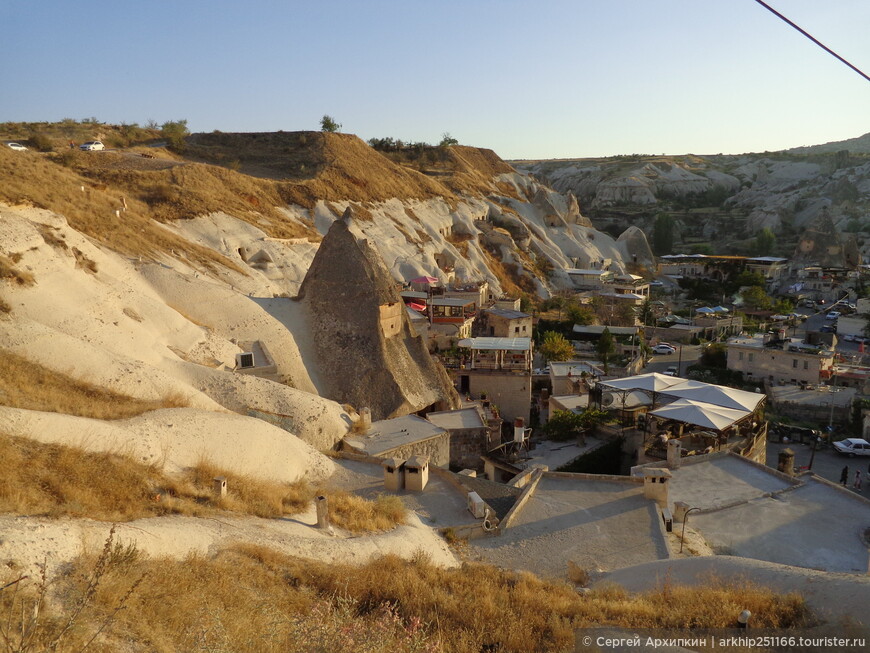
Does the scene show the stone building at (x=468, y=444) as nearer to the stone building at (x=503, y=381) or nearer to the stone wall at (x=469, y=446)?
the stone wall at (x=469, y=446)

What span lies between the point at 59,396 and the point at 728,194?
98.8 m

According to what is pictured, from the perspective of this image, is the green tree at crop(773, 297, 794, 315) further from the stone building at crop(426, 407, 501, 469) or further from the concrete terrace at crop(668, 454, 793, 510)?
the stone building at crop(426, 407, 501, 469)

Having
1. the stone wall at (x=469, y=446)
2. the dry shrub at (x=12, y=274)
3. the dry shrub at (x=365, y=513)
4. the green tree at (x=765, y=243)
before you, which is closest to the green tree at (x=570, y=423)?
the stone wall at (x=469, y=446)

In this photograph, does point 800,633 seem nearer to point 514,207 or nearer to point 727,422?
point 727,422

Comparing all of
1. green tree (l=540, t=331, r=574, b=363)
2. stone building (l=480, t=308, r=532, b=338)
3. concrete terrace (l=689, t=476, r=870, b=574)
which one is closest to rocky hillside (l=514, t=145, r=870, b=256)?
green tree (l=540, t=331, r=574, b=363)

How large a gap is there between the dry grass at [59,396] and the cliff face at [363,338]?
18.2ft

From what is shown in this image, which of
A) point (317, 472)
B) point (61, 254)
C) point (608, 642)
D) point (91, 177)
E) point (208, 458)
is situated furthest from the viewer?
point (91, 177)

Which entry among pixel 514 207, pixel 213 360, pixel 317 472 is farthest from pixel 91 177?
pixel 514 207

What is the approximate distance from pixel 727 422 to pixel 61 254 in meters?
15.4

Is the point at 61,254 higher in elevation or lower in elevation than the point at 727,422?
higher

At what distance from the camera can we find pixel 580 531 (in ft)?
31.9

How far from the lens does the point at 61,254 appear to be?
14172 millimetres

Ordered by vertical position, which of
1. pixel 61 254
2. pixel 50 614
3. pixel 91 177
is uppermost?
pixel 91 177

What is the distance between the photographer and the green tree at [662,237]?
69125 millimetres
